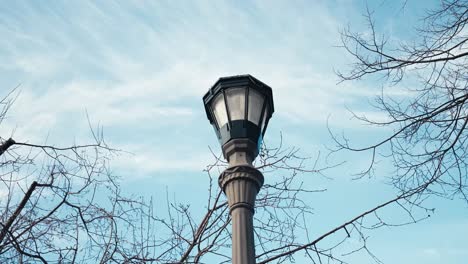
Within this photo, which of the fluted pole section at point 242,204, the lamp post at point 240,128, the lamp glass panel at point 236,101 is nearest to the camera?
the fluted pole section at point 242,204

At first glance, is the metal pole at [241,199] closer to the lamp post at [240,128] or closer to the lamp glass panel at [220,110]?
the lamp post at [240,128]

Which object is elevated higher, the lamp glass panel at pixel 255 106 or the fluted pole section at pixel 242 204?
the lamp glass panel at pixel 255 106

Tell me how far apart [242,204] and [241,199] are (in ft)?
0.12

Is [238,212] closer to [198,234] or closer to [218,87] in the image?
[218,87]

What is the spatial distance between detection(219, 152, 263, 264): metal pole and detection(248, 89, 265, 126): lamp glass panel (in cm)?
21

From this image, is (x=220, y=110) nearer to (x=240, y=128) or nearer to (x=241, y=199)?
(x=240, y=128)

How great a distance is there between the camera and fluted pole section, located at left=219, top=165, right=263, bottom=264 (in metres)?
2.96

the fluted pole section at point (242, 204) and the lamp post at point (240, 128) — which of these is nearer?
the fluted pole section at point (242, 204)

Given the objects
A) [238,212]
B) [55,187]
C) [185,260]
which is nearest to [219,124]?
[238,212]

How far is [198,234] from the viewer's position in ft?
22.6

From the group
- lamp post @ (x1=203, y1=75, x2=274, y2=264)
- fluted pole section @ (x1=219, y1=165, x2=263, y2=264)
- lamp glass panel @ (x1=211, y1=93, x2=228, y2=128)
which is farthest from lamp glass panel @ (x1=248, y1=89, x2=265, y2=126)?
fluted pole section @ (x1=219, y1=165, x2=263, y2=264)

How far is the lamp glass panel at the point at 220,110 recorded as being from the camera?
3.37 meters

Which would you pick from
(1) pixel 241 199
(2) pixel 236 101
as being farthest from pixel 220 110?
(1) pixel 241 199

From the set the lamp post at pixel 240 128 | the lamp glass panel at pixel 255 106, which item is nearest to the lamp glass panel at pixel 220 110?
the lamp post at pixel 240 128
